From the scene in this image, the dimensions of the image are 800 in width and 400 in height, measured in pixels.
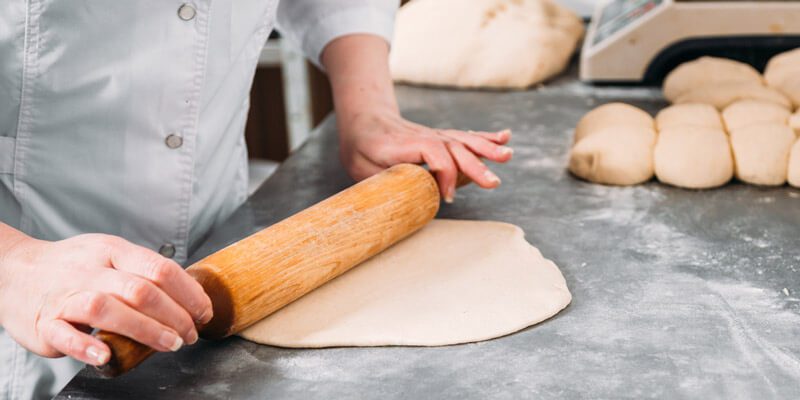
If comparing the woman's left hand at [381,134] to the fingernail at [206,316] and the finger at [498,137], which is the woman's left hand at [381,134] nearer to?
the finger at [498,137]

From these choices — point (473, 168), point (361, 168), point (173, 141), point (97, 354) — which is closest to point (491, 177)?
point (473, 168)

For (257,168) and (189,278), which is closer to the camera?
(189,278)

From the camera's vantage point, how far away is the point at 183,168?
1.39 m

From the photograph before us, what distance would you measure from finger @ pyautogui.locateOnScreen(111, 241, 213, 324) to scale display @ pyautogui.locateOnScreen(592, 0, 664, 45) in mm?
1663

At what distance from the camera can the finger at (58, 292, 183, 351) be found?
2.91 feet

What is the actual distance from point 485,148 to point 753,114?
2.10 feet

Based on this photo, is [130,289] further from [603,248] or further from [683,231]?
[683,231]

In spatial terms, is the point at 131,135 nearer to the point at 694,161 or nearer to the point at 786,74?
the point at 694,161

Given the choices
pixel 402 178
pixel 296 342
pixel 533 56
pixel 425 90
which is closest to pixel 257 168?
pixel 425 90

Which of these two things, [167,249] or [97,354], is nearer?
[97,354]

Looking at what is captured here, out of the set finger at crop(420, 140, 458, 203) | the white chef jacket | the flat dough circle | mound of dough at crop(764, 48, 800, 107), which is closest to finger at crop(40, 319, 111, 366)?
the flat dough circle

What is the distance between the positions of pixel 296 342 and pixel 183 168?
0.46m

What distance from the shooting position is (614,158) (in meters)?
1.65

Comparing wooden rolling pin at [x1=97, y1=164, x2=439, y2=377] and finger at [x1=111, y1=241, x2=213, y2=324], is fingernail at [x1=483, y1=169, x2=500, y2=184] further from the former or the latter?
finger at [x1=111, y1=241, x2=213, y2=324]
